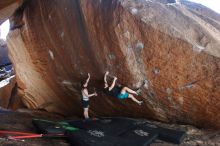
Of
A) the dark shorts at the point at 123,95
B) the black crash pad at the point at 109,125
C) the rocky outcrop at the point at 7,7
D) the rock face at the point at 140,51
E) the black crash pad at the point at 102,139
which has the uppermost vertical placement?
the rocky outcrop at the point at 7,7

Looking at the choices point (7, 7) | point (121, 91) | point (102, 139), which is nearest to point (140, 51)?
point (121, 91)

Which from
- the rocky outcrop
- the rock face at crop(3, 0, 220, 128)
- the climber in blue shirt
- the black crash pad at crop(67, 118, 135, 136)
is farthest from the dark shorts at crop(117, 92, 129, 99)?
the rocky outcrop

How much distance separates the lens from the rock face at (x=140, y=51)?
698 centimetres

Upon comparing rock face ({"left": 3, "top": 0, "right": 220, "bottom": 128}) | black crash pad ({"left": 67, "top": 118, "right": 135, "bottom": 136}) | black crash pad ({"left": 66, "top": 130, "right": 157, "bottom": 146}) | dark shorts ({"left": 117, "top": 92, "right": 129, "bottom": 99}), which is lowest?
black crash pad ({"left": 66, "top": 130, "right": 157, "bottom": 146})

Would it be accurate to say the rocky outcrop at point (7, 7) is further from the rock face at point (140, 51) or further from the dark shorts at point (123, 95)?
the dark shorts at point (123, 95)

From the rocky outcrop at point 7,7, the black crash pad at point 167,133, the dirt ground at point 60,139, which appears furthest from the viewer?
the rocky outcrop at point 7,7

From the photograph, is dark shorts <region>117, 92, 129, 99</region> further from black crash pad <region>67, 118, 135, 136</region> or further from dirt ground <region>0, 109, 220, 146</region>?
dirt ground <region>0, 109, 220, 146</region>

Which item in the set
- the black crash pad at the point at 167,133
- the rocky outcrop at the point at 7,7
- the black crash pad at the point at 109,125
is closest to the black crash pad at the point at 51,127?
the black crash pad at the point at 109,125

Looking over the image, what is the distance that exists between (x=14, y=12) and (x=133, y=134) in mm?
7642

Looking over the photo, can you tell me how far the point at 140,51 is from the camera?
24.4ft

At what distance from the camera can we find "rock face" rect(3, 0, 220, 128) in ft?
22.9

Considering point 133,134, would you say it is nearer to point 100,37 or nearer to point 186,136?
point 186,136

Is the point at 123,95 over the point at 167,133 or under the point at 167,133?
over

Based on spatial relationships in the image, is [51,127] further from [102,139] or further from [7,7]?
[7,7]
